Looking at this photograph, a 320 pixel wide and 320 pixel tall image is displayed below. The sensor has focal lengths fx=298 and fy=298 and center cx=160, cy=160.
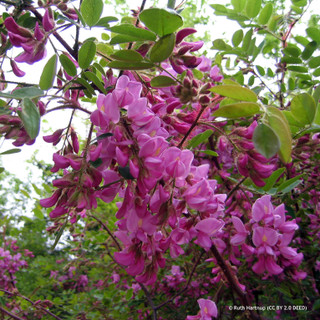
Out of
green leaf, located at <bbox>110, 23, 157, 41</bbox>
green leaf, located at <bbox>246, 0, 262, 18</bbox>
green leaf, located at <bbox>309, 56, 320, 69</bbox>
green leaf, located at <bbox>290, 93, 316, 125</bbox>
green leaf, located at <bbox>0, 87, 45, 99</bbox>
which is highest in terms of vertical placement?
green leaf, located at <bbox>246, 0, 262, 18</bbox>

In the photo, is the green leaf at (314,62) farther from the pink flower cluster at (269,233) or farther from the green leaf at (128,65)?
the green leaf at (128,65)

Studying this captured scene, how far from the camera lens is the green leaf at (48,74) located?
505 millimetres

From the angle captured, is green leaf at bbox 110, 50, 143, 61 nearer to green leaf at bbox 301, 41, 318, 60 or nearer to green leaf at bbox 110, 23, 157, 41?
green leaf at bbox 110, 23, 157, 41

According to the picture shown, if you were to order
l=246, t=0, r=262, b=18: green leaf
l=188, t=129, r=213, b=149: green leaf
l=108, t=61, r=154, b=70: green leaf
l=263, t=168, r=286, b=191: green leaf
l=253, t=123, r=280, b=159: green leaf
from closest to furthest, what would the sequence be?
l=253, t=123, r=280, b=159: green leaf → l=108, t=61, r=154, b=70: green leaf → l=188, t=129, r=213, b=149: green leaf → l=263, t=168, r=286, b=191: green leaf → l=246, t=0, r=262, b=18: green leaf

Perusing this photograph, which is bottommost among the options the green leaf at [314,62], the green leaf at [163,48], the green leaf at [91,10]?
the green leaf at [163,48]

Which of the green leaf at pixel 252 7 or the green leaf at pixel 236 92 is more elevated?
the green leaf at pixel 252 7

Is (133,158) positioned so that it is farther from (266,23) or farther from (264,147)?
(266,23)

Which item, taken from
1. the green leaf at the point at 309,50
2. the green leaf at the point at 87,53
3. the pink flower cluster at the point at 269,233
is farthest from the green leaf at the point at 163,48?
the green leaf at the point at 309,50

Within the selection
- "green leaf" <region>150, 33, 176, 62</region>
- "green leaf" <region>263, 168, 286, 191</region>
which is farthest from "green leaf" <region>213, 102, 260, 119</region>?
"green leaf" <region>263, 168, 286, 191</region>

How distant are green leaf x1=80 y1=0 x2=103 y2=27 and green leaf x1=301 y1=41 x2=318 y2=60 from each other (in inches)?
33.1

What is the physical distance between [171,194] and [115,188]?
111 millimetres

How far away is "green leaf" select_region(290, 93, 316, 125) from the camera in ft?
1.62

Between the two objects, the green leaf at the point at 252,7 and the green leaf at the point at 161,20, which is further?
the green leaf at the point at 252,7

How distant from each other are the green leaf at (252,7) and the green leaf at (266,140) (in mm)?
827
